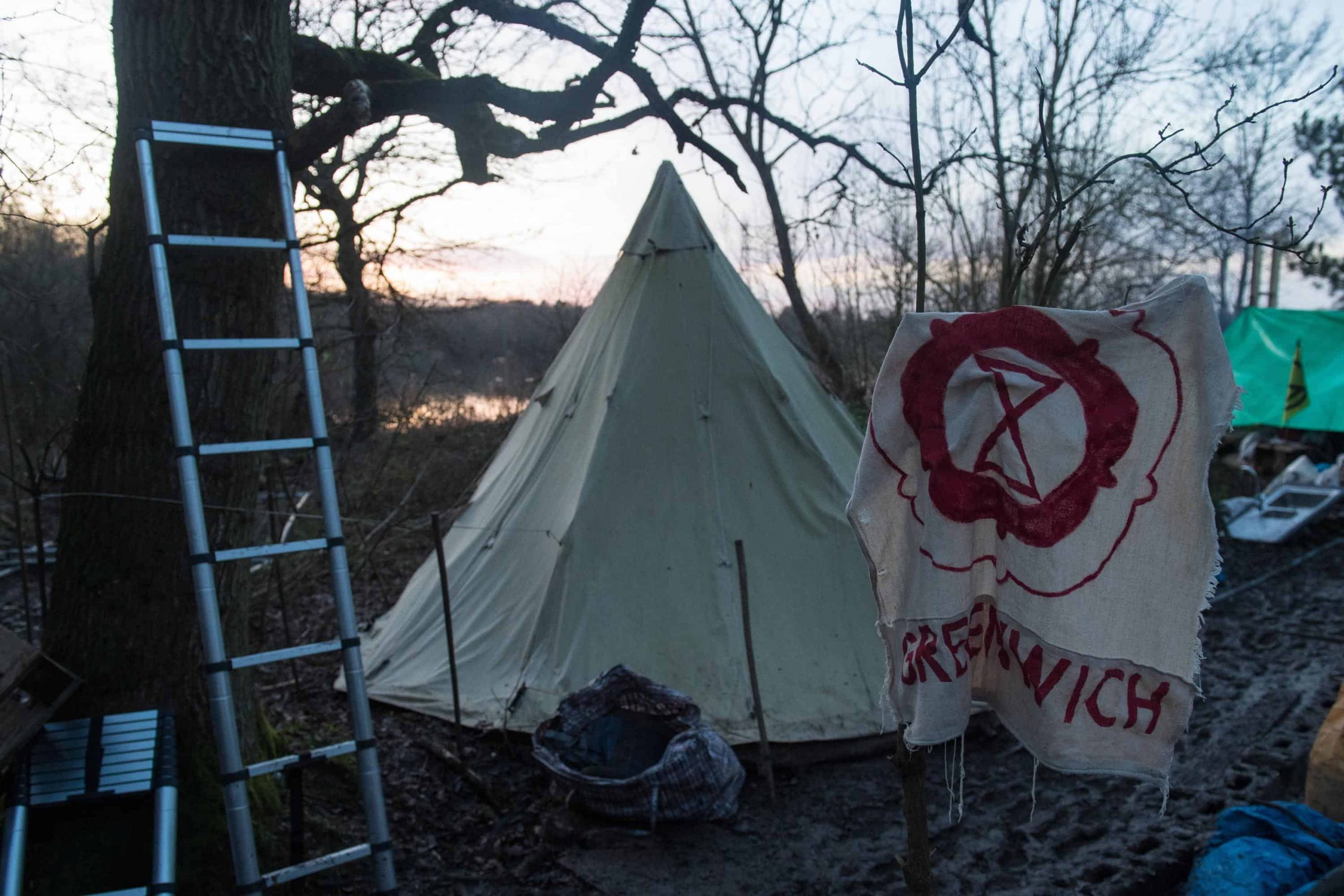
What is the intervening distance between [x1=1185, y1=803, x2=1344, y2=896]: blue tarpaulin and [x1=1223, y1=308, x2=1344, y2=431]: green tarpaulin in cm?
1040

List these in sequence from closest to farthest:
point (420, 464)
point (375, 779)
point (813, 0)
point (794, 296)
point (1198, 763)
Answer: point (375, 779)
point (1198, 763)
point (813, 0)
point (794, 296)
point (420, 464)

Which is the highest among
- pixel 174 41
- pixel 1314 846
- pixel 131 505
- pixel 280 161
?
pixel 174 41

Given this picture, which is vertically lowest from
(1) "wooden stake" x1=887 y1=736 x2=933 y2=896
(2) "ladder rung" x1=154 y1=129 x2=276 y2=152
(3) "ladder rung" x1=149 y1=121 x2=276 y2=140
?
(1) "wooden stake" x1=887 y1=736 x2=933 y2=896

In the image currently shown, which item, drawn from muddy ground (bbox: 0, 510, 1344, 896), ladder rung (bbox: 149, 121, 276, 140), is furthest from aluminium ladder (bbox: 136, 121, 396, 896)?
muddy ground (bbox: 0, 510, 1344, 896)

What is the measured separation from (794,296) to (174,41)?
26.2ft

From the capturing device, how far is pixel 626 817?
12.4ft

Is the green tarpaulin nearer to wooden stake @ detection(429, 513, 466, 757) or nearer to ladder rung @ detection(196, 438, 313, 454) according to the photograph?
wooden stake @ detection(429, 513, 466, 757)

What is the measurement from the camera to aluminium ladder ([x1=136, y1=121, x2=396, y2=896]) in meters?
2.74

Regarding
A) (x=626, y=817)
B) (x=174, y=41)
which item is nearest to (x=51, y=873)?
(x=626, y=817)

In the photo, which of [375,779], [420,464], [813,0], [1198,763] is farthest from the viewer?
[420,464]

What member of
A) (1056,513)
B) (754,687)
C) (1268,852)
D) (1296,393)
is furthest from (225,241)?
(1296,393)

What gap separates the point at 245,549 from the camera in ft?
9.84

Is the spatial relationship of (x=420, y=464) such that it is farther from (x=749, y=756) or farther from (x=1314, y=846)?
(x=1314, y=846)

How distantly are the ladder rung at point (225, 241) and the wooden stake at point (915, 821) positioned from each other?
8.17ft
